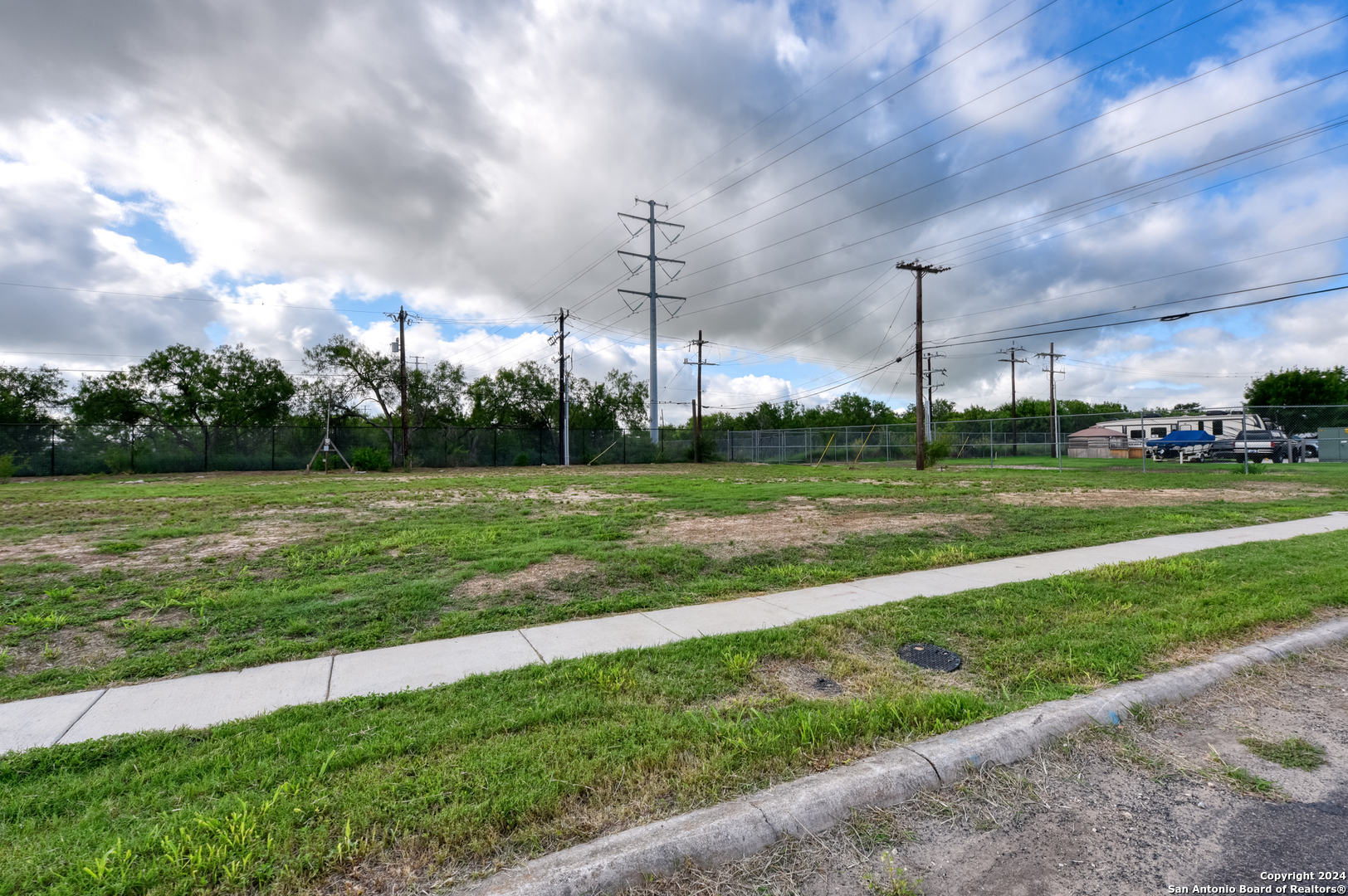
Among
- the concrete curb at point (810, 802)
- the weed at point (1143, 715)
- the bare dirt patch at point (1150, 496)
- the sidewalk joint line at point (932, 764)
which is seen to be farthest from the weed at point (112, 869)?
the bare dirt patch at point (1150, 496)

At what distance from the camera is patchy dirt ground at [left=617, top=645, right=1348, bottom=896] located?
2.24m

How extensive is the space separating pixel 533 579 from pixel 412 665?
2.22m

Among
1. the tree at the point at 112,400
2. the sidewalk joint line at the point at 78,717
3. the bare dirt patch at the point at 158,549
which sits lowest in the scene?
the sidewalk joint line at the point at 78,717

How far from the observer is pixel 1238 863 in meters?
2.32

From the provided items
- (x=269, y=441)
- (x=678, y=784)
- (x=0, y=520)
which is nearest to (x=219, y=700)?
(x=678, y=784)

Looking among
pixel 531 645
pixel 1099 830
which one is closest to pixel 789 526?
pixel 531 645

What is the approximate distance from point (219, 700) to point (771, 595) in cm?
420

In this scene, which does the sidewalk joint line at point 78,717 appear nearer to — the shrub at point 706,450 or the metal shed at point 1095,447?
the shrub at point 706,450

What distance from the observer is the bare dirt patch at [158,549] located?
23.2ft

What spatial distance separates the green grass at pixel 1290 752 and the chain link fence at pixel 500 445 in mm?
26314

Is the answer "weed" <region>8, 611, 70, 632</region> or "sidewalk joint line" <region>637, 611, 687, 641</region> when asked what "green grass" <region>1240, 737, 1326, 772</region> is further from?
"weed" <region>8, 611, 70, 632</region>

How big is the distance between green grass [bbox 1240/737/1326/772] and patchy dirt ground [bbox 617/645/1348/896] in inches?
1.4

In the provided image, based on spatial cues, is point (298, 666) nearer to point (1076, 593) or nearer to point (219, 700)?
point (219, 700)

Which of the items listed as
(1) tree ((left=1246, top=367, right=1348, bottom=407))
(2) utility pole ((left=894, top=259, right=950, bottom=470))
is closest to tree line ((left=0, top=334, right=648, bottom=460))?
(2) utility pole ((left=894, top=259, right=950, bottom=470))
